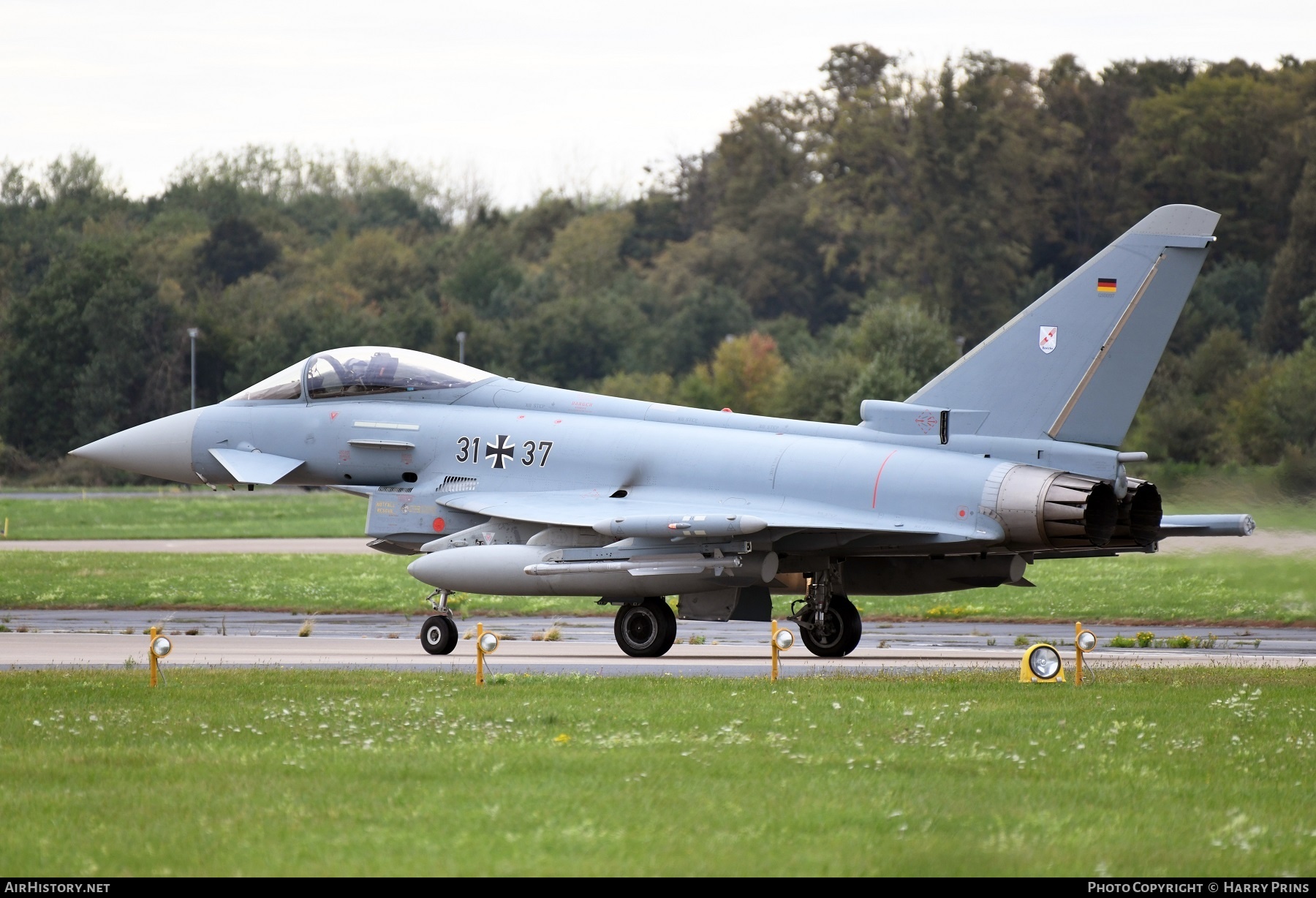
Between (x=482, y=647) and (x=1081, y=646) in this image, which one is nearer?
(x=1081, y=646)

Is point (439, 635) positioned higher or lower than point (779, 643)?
lower

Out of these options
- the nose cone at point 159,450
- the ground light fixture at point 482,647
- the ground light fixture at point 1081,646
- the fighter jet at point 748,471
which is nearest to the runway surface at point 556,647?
the fighter jet at point 748,471

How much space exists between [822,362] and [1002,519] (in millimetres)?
47454

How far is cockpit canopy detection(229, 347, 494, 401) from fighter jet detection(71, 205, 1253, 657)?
0.03 meters

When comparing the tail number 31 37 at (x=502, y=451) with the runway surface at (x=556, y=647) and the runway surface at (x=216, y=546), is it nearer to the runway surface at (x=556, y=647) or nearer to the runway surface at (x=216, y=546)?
the runway surface at (x=556, y=647)

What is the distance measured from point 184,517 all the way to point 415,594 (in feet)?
89.8

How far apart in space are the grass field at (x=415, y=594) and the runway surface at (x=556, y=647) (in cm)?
118

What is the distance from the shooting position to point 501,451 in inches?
758

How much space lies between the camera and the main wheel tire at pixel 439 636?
1856cm

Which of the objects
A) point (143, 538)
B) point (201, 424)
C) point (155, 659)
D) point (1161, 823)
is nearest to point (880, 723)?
point (1161, 823)

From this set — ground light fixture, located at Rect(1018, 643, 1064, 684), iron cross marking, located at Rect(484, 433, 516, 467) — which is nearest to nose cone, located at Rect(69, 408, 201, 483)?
iron cross marking, located at Rect(484, 433, 516, 467)

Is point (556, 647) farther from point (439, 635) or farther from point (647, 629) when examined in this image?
point (647, 629)

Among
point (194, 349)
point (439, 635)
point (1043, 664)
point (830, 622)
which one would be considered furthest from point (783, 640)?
point (194, 349)

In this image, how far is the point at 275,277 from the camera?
4035 inches
